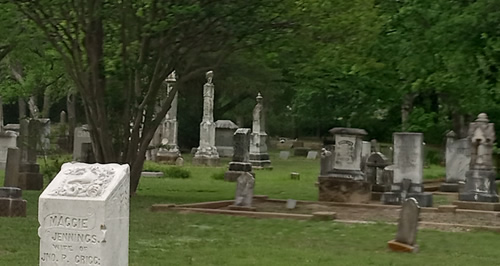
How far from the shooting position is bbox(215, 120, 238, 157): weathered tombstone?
46656 millimetres

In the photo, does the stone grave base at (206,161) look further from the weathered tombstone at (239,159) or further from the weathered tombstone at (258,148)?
the weathered tombstone at (239,159)

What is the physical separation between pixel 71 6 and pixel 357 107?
29.0 m

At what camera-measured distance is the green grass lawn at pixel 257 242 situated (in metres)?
12.1

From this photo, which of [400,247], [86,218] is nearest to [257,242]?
[400,247]

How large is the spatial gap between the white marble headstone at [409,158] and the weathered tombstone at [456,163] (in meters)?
5.76

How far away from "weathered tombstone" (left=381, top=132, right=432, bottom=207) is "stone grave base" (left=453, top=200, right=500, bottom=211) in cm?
71

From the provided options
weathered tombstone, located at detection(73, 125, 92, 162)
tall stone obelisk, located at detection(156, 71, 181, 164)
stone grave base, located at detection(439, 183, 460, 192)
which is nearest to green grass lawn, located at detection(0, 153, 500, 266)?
stone grave base, located at detection(439, 183, 460, 192)

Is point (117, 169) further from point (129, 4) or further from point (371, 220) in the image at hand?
point (129, 4)

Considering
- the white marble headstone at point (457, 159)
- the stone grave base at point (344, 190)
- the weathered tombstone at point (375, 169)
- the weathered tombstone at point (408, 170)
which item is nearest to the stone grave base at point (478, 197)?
the weathered tombstone at point (408, 170)

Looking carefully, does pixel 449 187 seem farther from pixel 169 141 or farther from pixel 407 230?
Result: pixel 169 141

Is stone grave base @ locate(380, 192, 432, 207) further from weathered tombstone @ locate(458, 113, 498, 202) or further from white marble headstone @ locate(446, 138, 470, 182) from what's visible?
white marble headstone @ locate(446, 138, 470, 182)

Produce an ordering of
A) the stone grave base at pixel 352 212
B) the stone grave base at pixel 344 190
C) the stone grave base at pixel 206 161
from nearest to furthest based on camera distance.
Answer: the stone grave base at pixel 352 212
the stone grave base at pixel 344 190
the stone grave base at pixel 206 161

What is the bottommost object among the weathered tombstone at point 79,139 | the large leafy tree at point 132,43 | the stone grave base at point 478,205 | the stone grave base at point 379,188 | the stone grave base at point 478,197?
the stone grave base at point 478,205

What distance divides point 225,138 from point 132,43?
26957 mm
